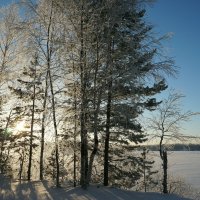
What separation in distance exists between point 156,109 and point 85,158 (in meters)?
7.46

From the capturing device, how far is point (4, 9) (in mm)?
23375

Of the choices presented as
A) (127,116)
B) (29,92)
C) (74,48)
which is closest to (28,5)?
(74,48)

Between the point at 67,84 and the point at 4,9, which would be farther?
the point at 4,9

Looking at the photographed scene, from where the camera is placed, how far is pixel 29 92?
3170 centimetres

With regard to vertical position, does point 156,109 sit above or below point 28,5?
below

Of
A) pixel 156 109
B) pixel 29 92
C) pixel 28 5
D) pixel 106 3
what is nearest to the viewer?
pixel 106 3

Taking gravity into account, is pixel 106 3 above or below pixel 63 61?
above

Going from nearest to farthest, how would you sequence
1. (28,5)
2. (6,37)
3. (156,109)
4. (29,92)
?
(28,5) → (6,37) → (156,109) → (29,92)

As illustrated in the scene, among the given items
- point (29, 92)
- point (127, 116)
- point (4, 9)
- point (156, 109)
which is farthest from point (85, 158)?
point (29, 92)

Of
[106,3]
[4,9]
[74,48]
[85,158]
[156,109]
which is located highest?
[4,9]

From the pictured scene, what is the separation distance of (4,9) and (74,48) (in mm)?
7993

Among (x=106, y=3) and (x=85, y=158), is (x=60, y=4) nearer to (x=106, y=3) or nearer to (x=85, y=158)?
(x=106, y=3)

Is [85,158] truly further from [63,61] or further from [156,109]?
[156,109]

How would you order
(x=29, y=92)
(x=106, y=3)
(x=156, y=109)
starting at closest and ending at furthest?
(x=106, y=3) → (x=156, y=109) → (x=29, y=92)
